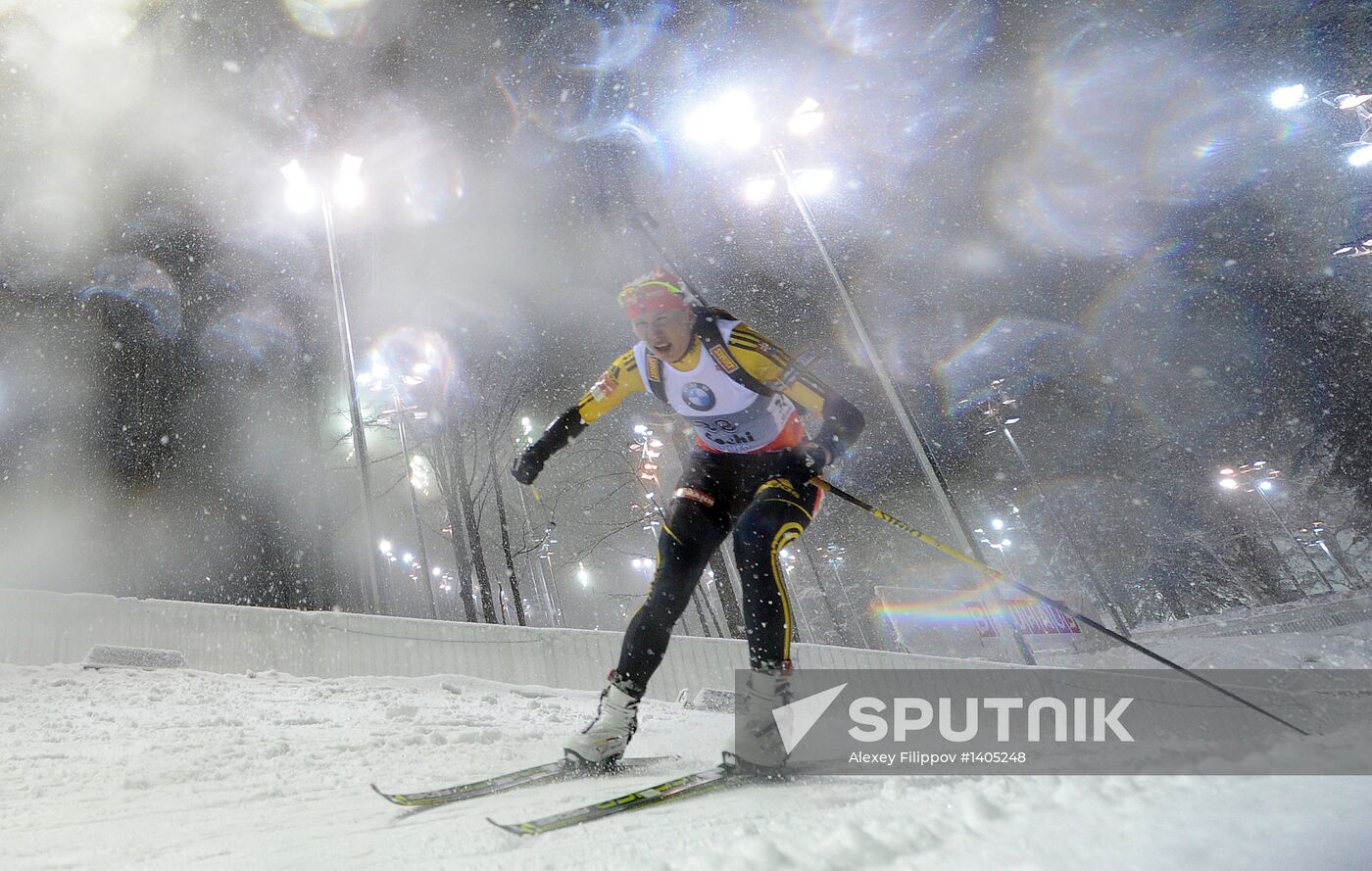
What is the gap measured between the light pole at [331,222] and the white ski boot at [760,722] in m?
11.1

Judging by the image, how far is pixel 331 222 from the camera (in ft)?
44.6

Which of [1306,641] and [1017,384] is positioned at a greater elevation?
[1017,384]

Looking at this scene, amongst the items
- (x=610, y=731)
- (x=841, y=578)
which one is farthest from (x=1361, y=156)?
(x=841, y=578)

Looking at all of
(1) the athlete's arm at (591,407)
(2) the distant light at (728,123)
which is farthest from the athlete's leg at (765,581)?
(2) the distant light at (728,123)

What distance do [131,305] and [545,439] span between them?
2092 cm

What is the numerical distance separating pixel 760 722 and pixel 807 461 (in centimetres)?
122

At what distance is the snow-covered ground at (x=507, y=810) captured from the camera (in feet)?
3.37

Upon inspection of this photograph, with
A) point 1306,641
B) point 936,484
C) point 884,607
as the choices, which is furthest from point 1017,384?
point 936,484

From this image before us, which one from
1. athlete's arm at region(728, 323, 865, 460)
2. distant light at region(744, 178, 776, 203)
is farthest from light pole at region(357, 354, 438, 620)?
athlete's arm at region(728, 323, 865, 460)

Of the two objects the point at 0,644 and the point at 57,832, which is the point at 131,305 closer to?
the point at 0,644

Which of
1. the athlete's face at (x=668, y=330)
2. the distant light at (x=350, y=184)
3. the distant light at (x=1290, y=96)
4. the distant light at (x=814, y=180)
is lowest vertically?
the athlete's face at (x=668, y=330)

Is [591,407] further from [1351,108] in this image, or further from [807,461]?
[1351,108]

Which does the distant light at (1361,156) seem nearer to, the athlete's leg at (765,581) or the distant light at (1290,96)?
the distant light at (1290,96)

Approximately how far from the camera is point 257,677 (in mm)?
6707
